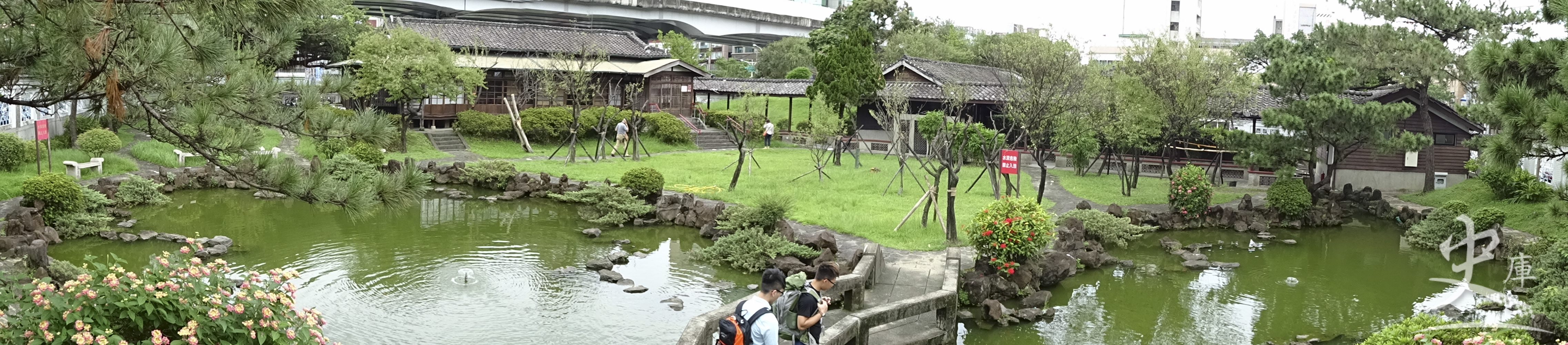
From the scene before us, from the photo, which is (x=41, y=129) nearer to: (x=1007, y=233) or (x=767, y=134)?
(x=1007, y=233)

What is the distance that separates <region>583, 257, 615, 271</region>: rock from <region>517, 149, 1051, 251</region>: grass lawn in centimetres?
397

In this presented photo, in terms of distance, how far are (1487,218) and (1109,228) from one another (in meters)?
5.99

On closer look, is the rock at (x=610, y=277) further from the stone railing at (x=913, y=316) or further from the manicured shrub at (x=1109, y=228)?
the manicured shrub at (x=1109, y=228)

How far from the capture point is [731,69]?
60.3 m

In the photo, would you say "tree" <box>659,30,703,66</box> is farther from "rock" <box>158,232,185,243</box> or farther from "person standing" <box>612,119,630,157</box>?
"rock" <box>158,232,185,243</box>

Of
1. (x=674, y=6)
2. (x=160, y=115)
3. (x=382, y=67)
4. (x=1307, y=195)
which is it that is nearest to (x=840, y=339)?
(x=160, y=115)

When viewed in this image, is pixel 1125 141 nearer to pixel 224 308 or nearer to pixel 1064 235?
pixel 1064 235

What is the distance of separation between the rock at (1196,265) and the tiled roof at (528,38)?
2502cm

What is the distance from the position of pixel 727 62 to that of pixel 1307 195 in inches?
1743

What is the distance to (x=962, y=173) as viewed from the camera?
27.4 m

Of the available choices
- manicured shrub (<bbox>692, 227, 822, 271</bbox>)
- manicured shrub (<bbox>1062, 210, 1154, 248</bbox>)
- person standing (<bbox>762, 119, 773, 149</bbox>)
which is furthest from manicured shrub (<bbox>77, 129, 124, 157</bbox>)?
manicured shrub (<bbox>1062, 210, 1154, 248</bbox>)

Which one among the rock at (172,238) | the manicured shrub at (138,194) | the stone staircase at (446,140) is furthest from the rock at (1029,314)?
the stone staircase at (446,140)

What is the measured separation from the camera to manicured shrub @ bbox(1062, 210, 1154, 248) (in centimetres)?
1803

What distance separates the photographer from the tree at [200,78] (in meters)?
6.45
